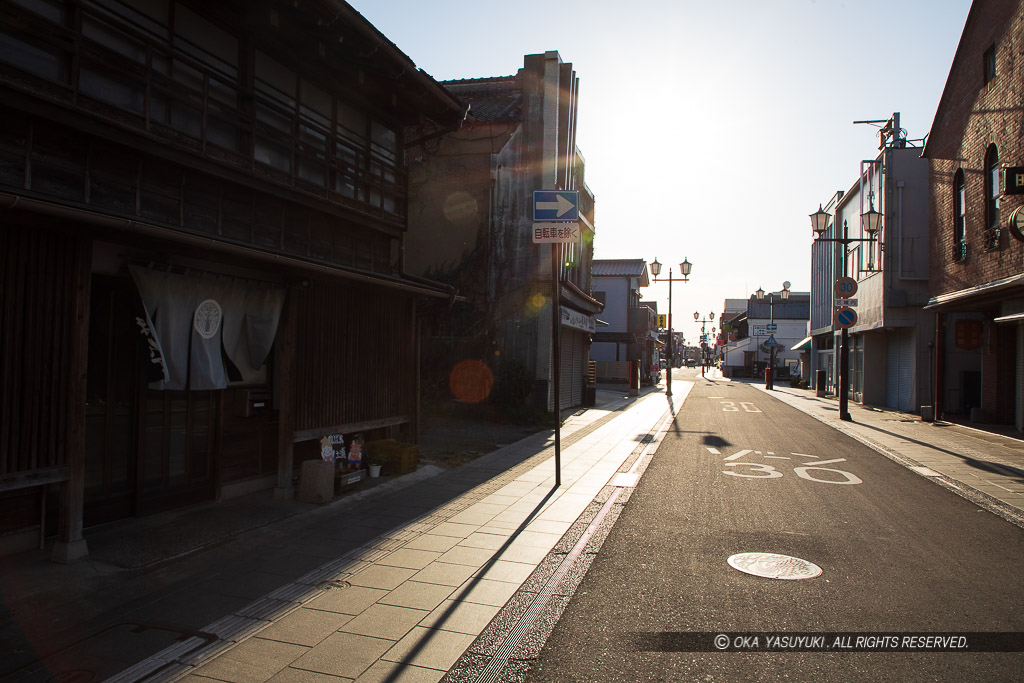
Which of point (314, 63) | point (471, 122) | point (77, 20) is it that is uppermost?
point (471, 122)

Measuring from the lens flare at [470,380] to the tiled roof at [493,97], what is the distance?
26.0 feet

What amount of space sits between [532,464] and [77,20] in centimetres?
909

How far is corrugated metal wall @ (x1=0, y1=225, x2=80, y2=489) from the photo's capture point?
17.5ft

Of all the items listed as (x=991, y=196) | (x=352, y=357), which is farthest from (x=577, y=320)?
(x=352, y=357)

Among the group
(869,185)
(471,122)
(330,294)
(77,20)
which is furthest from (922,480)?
(869,185)

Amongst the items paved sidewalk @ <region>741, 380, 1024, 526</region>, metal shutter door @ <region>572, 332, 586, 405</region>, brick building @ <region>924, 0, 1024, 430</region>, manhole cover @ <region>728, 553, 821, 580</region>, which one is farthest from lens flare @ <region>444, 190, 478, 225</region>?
manhole cover @ <region>728, 553, 821, 580</region>

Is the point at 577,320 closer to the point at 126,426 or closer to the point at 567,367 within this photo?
the point at 567,367

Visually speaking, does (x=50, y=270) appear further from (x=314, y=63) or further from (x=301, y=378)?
(x=314, y=63)

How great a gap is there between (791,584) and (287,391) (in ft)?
20.6

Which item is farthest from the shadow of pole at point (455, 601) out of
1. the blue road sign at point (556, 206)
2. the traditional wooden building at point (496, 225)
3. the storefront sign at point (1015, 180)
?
the storefront sign at point (1015, 180)

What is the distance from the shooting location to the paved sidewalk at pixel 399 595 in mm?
4031

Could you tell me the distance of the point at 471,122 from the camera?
2016 centimetres

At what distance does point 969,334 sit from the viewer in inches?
698

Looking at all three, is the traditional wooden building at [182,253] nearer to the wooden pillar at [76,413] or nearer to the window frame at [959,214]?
the wooden pillar at [76,413]
